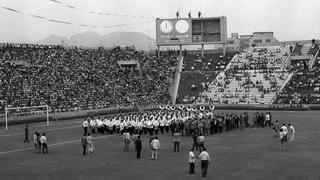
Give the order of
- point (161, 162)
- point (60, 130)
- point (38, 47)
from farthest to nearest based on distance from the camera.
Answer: point (38, 47) < point (60, 130) < point (161, 162)

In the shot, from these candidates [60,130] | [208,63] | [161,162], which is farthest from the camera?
[208,63]

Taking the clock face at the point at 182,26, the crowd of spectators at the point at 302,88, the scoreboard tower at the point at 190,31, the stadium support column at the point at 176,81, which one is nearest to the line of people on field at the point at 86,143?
the crowd of spectators at the point at 302,88

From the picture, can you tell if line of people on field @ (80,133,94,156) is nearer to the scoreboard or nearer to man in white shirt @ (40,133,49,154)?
man in white shirt @ (40,133,49,154)

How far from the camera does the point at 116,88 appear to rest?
72.3 metres

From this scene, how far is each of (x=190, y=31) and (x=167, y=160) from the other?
58570 millimetres

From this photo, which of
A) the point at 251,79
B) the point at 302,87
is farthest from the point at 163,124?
the point at 251,79

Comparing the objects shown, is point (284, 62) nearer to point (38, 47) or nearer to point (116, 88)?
point (116, 88)

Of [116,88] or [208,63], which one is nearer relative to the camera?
[116,88]

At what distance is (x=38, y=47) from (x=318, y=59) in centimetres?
4437

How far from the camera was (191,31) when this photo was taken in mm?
83000

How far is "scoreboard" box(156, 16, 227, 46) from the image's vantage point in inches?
3265

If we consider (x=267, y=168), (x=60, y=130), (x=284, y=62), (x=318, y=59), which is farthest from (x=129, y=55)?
(x=267, y=168)

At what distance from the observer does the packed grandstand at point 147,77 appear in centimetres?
6412

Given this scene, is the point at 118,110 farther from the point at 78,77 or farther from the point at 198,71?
the point at 198,71
